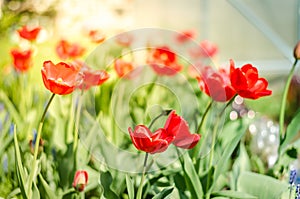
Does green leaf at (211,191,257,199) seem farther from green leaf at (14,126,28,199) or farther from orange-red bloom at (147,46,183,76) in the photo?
orange-red bloom at (147,46,183,76)

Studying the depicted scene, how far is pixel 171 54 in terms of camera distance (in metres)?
2.07

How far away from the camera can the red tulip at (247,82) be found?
3.56ft

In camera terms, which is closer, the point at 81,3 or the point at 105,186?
the point at 105,186

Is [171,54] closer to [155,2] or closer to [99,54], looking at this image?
[99,54]

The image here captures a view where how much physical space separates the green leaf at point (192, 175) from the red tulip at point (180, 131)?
0.20 ft

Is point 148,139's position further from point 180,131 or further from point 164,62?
point 164,62

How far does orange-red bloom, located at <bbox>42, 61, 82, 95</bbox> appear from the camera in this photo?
1.01 m

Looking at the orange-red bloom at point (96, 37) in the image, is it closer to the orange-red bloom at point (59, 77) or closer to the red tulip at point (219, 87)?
the red tulip at point (219, 87)

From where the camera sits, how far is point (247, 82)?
110 cm

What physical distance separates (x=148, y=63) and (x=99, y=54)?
39 centimetres

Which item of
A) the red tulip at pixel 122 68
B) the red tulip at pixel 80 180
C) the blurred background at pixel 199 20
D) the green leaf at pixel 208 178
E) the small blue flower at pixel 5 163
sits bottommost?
the green leaf at pixel 208 178

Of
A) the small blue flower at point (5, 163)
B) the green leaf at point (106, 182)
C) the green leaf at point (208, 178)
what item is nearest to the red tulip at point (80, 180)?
the green leaf at point (106, 182)

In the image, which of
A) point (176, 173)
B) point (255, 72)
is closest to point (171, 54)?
point (176, 173)

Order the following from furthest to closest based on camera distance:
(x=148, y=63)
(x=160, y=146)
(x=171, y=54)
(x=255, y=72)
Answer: (x=148, y=63) < (x=171, y=54) < (x=255, y=72) < (x=160, y=146)
